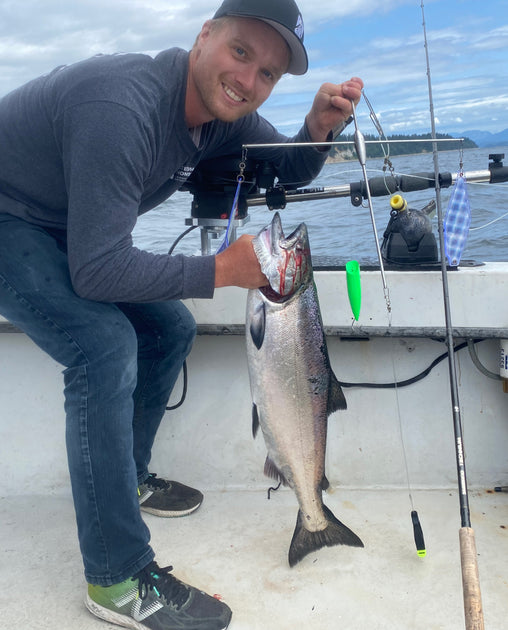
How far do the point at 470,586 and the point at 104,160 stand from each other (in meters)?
1.61

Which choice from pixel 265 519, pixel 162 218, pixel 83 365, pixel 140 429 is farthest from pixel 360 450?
pixel 162 218

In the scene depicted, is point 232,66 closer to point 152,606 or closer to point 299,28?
point 299,28

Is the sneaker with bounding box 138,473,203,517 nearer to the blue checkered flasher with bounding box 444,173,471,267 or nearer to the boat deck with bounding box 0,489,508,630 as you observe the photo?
the boat deck with bounding box 0,489,508,630

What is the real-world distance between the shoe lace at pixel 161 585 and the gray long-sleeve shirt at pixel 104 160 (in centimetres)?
99

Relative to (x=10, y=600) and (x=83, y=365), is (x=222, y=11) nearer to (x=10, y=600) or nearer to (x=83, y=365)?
(x=83, y=365)

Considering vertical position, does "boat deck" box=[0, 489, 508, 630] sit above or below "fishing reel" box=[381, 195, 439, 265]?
below

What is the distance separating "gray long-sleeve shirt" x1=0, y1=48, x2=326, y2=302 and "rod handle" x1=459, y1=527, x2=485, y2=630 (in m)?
1.11

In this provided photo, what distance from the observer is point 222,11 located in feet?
7.48

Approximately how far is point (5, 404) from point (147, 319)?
1.06m

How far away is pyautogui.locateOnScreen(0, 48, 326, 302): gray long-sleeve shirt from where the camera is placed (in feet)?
6.59

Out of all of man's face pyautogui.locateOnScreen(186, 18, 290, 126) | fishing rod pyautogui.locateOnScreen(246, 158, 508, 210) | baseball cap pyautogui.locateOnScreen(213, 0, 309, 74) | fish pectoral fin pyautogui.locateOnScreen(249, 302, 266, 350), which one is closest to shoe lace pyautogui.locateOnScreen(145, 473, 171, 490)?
fish pectoral fin pyautogui.locateOnScreen(249, 302, 266, 350)

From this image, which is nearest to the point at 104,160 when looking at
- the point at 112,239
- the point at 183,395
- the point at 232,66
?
the point at 112,239

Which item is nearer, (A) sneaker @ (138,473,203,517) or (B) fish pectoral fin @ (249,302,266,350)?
(B) fish pectoral fin @ (249,302,266,350)

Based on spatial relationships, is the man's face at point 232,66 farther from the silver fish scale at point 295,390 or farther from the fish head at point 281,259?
the silver fish scale at point 295,390
